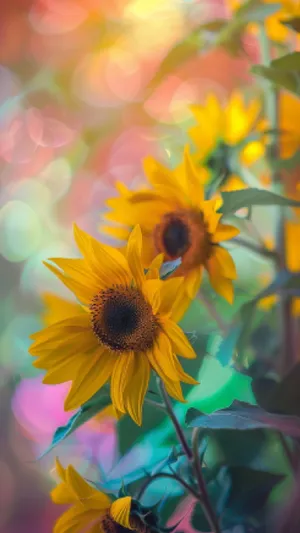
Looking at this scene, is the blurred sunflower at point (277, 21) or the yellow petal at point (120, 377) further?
the blurred sunflower at point (277, 21)

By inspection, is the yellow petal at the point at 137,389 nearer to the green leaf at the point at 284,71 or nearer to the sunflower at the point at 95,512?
the sunflower at the point at 95,512

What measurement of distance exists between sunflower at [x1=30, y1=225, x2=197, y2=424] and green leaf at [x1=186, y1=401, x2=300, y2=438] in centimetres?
3

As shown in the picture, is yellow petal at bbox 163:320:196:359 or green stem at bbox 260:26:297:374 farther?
green stem at bbox 260:26:297:374

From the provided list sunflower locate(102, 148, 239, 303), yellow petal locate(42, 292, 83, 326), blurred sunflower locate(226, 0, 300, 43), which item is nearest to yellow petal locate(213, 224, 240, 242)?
sunflower locate(102, 148, 239, 303)

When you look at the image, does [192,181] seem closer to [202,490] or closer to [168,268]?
[168,268]

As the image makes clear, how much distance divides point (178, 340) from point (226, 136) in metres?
0.25

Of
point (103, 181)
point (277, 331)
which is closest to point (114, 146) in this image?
point (103, 181)

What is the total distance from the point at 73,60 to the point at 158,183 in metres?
0.32

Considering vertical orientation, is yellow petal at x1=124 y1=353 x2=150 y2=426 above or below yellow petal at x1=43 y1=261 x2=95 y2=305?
below

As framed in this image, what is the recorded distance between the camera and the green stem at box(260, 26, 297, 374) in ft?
1.37

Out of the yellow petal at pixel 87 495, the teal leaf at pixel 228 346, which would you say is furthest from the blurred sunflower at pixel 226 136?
the yellow petal at pixel 87 495

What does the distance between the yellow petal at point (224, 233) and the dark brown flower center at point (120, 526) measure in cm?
16

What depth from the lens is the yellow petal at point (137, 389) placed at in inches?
11.1

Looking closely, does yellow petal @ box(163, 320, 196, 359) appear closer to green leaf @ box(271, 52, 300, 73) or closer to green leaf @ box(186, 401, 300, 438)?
green leaf @ box(186, 401, 300, 438)
